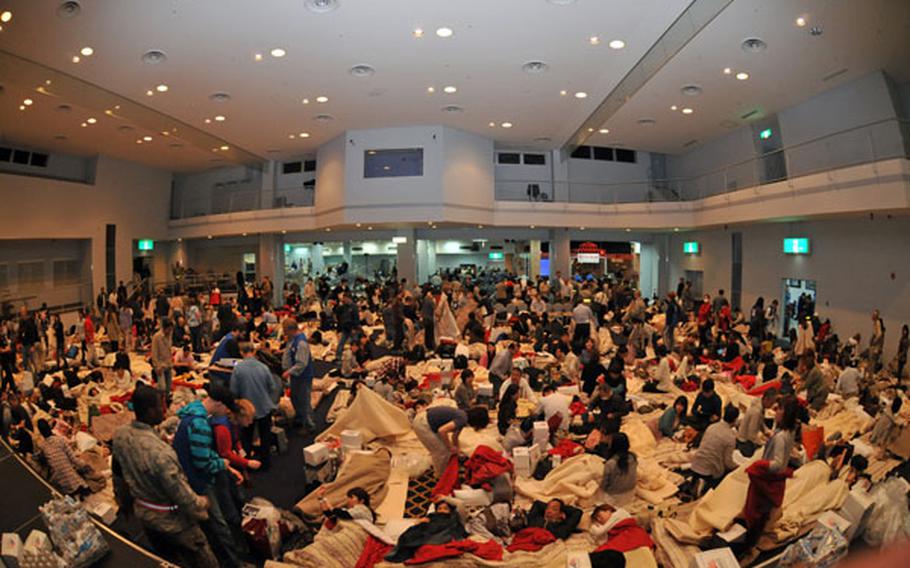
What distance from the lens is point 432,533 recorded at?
547cm

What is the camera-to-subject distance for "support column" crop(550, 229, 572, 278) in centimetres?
2588

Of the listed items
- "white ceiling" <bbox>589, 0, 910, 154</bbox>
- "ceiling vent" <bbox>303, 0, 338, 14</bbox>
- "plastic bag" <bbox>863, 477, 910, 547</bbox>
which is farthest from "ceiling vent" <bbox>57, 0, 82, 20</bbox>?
"plastic bag" <bbox>863, 477, 910, 547</bbox>

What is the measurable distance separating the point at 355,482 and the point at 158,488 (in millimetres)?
2923

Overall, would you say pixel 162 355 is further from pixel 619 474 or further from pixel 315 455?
pixel 619 474

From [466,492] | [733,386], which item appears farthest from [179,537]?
[733,386]

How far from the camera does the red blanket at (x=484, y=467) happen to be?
21.7ft

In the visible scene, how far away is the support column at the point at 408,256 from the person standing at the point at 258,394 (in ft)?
58.4

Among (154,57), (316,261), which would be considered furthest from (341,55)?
(316,261)

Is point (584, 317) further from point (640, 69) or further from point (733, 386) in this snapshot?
point (640, 69)

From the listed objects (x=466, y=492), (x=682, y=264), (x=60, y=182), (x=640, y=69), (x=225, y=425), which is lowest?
(x=466, y=492)

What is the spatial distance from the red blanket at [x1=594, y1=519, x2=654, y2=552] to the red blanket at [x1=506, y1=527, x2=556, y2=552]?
564mm

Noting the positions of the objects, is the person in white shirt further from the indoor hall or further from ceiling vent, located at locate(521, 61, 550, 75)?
ceiling vent, located at locate(521, 61, 550, 75)

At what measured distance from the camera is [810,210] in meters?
14.2

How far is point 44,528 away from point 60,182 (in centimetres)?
2402
